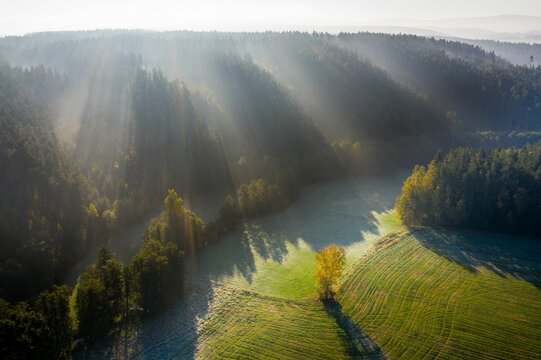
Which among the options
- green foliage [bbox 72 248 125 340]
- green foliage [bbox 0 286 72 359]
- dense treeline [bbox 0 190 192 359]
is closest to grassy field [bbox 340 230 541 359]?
dense treeline [bbox 0 190 192 359]

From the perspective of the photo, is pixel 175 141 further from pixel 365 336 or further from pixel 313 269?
pixel 365 336

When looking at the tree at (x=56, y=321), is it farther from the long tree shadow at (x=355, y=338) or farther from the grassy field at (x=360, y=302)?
the long tree shadow at (x=355, y=338)

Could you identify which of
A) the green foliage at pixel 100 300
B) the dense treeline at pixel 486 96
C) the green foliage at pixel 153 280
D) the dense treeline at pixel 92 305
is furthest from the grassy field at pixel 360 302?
the dense treeline at pixel 486 96

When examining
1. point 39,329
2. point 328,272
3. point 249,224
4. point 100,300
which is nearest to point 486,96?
point 249,224

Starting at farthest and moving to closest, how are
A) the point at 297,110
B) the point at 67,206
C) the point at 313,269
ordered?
1. the point at 297,110
2. the point at 67,206
3. the point at 313,269

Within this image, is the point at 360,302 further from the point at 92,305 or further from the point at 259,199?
the point at 259,199

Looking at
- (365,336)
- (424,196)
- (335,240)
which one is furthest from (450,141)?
(365,336)

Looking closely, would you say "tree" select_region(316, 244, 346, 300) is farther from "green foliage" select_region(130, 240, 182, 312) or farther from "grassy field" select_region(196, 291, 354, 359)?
"green foliage" select_region(130, 240, 182, 312)
